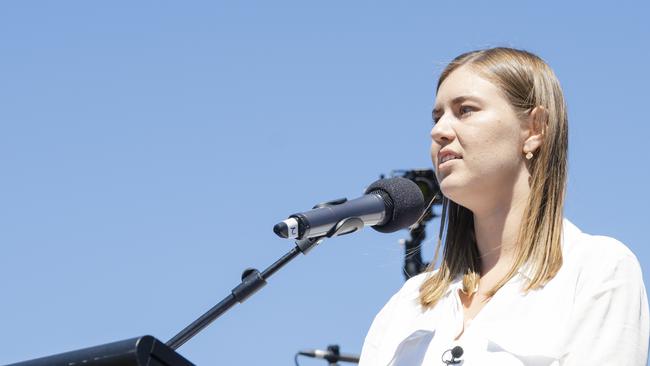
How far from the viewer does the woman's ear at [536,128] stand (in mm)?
3504

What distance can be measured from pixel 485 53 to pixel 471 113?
12.9 inches

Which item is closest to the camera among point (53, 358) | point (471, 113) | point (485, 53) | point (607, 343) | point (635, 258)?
point (53, 358)

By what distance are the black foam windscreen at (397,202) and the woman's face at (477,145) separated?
0.74 ft

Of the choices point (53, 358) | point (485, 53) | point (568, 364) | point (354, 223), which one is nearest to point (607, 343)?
point (568, 364)

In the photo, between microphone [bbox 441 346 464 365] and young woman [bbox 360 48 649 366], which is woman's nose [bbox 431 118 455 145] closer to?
young woman [bbox 360 48 649 366]

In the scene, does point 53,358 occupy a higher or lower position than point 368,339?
higher

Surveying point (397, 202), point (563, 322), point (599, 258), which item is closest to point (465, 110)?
point (397, 202)

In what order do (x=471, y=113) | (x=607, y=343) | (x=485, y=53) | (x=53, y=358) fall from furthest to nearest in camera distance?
1. (x=485, y=53)
2. (x=471, y=113)
3. (x=607, y=343)
4. (x=53, y=358)

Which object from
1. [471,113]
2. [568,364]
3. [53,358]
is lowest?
[568,364]

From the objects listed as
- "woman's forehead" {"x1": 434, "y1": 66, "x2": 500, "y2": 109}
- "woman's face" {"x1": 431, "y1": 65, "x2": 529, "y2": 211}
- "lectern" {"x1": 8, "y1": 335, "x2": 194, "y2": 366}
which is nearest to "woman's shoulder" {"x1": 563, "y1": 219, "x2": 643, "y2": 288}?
"woman's face" {"x1": 431, "y1": 65, "x2": 529, "y2": 211}

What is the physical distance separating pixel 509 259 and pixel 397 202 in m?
0.43

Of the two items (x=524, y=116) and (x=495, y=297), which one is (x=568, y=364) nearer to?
(x=495, y=297)

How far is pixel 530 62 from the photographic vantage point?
3625 mm

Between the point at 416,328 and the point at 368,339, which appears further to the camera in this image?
the point at 368,339
